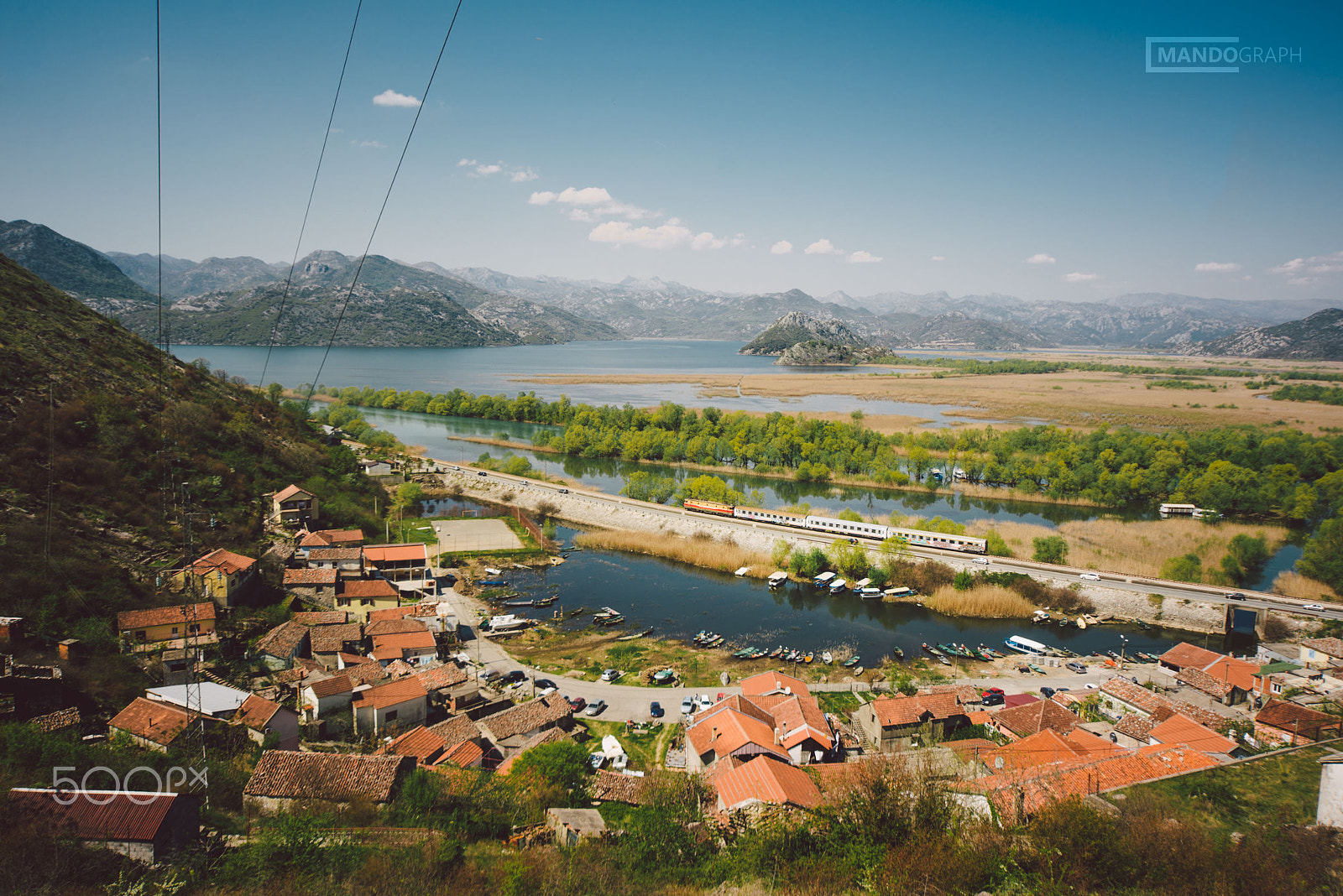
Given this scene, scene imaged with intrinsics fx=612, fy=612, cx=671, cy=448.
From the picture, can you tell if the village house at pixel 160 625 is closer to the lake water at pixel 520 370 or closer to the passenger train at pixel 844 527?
the passenger train at pixel 844 527

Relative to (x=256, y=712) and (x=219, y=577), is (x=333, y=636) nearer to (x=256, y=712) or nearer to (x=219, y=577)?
(x=219, y=577)

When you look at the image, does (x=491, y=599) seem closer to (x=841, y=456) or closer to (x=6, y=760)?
(x=6, y=760)

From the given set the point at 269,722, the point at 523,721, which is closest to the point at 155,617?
the point at 269,722

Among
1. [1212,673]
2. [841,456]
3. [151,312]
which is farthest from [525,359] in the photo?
[1212,673]

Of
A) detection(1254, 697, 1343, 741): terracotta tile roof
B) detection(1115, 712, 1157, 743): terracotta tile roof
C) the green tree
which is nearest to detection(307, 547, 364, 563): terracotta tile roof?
detection(1115, 712, 1157, 743): terracotta tile roof

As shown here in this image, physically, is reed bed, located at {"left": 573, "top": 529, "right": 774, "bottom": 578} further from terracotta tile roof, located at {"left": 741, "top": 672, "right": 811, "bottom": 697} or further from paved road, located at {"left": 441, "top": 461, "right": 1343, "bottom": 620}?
terracotta tile roof, located at {"left": 741, "top": 672, "right": 811, "bottom": 697}
